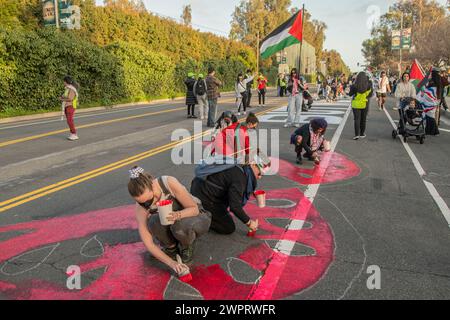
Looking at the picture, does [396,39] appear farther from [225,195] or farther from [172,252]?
[172,252]

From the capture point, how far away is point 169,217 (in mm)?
3281

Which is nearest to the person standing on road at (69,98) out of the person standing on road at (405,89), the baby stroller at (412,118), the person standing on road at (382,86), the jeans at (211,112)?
the jeans at (211,112)

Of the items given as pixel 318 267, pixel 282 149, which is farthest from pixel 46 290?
pixel 282 149

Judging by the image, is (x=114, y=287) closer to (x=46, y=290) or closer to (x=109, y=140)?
(x=46, y=290)

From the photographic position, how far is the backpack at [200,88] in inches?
564

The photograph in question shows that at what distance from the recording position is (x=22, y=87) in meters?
17.8

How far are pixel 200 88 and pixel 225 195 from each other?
10.5m

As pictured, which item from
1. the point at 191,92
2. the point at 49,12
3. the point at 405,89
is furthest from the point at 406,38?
the point at 49,12

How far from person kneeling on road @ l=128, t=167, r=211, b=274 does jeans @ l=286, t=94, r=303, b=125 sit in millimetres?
9210

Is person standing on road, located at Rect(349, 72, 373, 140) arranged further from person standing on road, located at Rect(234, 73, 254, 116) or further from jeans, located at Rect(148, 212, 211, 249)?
jeans, located at Rect(148, 212, 211, 249)

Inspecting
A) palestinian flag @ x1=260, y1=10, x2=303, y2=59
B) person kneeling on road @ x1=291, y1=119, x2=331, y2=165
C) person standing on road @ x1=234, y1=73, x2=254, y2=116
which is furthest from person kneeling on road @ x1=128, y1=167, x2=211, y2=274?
person standing on road @ x1=234, y1=73, x2=254, y2=116

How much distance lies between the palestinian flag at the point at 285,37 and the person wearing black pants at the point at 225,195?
12.1 meters

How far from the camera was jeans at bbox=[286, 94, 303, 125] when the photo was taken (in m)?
12.5
